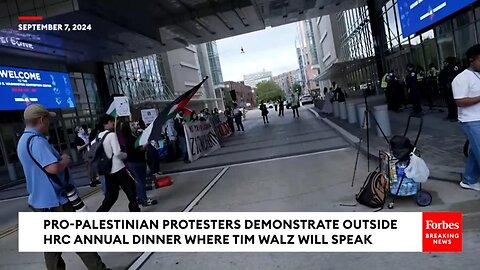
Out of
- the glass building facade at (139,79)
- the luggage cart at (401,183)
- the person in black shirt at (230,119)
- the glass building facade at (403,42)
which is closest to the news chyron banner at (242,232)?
the luggage cart at (401,183)

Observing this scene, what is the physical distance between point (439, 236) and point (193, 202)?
184 inches

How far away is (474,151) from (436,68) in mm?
11865

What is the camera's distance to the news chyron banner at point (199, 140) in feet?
46.3

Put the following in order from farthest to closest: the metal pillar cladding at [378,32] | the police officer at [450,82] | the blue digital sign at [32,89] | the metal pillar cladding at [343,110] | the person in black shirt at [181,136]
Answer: the metal pillar cladding at [378,32] → the metal pillar cladding at [343,110] → the blue digital sign at [32,89] → the person in black shirt at [181,136] → the police officer at [450,82]

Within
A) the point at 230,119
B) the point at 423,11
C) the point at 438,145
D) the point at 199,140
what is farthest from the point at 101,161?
the point at 230,119

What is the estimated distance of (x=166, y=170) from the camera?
41.7 ft

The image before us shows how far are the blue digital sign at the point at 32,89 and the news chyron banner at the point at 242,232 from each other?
15.0 m

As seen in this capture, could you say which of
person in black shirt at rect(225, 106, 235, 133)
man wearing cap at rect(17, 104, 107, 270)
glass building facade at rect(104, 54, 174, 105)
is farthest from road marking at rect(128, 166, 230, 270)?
glass building facade at rect(104, 54, 174, 105)

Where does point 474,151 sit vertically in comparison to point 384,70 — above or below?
below

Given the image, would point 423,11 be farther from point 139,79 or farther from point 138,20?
point 139,79

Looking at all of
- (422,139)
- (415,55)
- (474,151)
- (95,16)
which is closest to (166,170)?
(95,16)

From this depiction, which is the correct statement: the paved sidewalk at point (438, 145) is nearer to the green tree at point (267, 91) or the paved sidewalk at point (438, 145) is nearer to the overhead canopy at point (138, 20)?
the overhead canopy at point (138, 20)

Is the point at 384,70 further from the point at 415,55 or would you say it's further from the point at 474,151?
the point at 474,151

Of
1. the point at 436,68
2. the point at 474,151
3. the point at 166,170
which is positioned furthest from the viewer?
the point at 436,68
